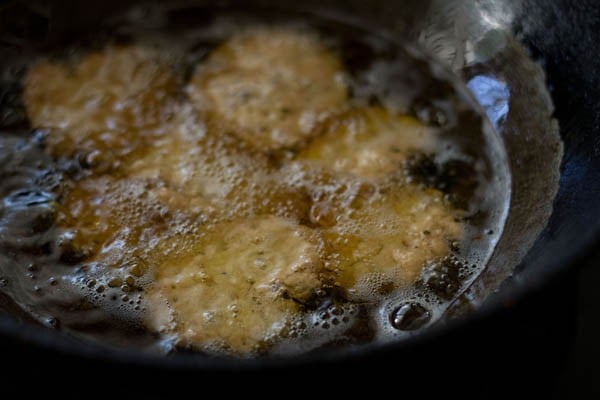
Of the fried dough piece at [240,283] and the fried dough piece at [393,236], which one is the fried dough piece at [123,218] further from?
the fried dough piece at [393,236]

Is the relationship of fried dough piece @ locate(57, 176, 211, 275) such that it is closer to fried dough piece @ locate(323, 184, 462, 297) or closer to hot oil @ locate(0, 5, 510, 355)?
hot oil @ locate(0, 5, 510, 355)

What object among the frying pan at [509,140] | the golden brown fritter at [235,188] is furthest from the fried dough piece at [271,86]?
the frying pan at [509,140]

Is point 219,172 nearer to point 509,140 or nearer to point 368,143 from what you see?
point 368,143

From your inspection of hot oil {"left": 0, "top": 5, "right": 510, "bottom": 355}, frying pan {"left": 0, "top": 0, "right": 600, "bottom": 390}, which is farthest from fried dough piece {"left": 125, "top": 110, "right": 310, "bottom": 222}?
frying pan {"left": 0, "top": 0, "right": 600, "bottom": 390}

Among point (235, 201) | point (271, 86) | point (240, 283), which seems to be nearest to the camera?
point (240, 283)

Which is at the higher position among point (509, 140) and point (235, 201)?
point (509, 140)

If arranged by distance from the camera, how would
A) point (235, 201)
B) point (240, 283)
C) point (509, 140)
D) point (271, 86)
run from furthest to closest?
point (271, 86), point (509, 140), point (235, 201), point (240, 283)

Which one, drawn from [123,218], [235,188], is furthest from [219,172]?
[123,218]
